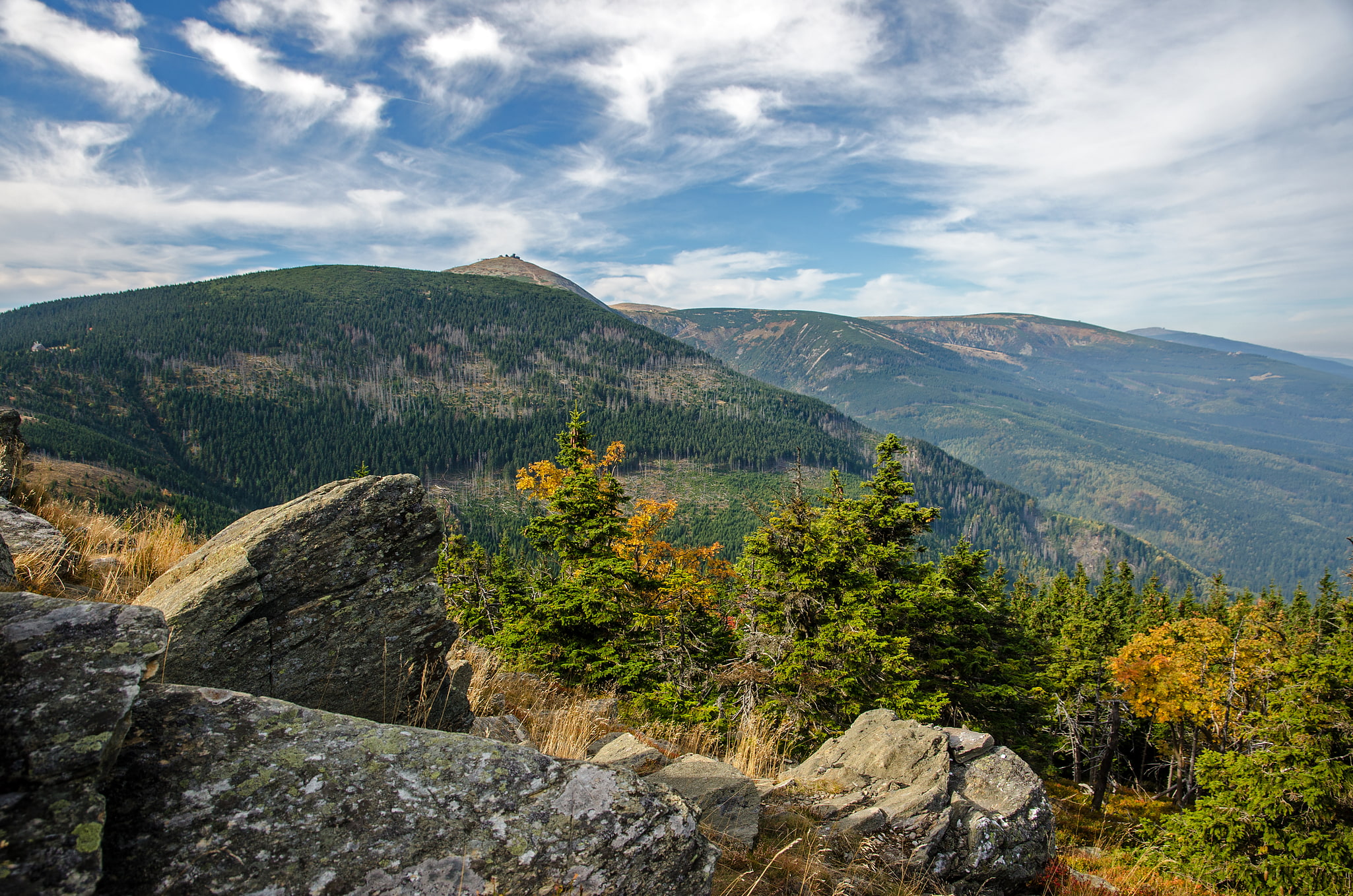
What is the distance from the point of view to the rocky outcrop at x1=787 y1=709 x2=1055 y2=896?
5.56 meters

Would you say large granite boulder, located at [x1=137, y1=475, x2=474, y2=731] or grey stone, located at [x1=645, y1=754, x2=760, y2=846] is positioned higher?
large granite boulder, located at [x1=137, y1=475, x2=474, y2=731]

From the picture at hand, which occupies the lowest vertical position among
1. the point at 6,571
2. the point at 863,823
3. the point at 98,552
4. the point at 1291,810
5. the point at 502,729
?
the point at 1291,810

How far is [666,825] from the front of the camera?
3.11m

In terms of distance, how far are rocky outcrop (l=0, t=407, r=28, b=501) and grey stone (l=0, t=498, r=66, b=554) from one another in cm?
156

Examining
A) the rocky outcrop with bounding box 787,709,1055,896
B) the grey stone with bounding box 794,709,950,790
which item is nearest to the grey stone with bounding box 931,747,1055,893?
the rocky outcrop with bounding box 787,709,1055,896

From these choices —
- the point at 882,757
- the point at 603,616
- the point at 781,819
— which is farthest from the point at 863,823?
the point at 603,616

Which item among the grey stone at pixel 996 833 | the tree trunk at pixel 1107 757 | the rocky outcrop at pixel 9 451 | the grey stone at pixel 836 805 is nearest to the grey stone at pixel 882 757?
the grey stone at pixel 996 833

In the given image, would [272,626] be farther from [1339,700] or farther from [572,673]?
[1339,700]

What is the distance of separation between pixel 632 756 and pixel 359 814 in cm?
370

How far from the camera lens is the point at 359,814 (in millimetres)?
2740

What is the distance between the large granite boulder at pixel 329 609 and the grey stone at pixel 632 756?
5.12ft

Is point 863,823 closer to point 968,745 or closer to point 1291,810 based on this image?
point 968,745

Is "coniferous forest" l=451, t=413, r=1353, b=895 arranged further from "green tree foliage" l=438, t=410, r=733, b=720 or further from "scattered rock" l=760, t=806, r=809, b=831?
"scattered rock" l=760, t=806, r=809, b=831

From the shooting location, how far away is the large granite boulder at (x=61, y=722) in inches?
79.0
